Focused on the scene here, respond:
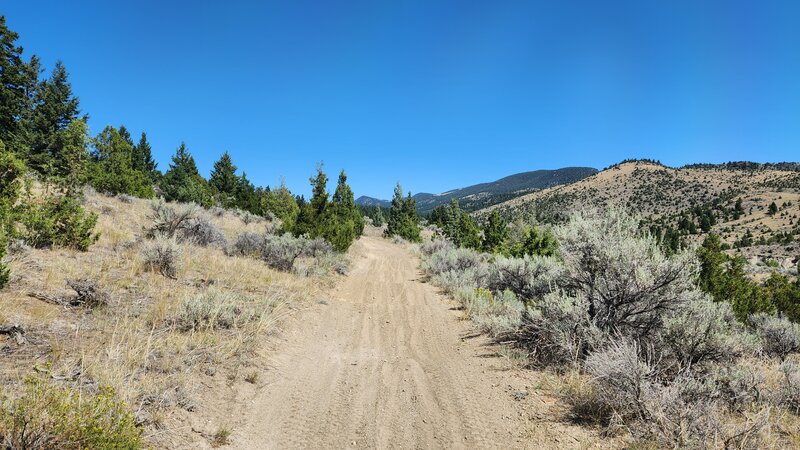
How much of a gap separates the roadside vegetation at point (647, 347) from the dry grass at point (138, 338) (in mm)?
4724

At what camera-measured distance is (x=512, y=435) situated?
430cm

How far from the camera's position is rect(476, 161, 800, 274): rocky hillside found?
5456cm

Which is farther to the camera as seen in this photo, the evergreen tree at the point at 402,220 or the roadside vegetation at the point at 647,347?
the evergreen tree at the point at 402,220

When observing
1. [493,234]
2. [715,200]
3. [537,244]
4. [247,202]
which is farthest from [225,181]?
[715,200]

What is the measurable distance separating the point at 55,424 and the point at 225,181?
124 feet

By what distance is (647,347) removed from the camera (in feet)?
17.2

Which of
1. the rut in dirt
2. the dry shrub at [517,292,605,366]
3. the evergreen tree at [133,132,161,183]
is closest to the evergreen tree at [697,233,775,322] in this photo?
the dry shrub at [517,292,605,366]

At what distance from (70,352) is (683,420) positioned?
697 cm

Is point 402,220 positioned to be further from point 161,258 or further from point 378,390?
point 378,390

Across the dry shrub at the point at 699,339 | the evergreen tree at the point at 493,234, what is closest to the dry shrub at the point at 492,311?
the dry shrub at the point at 699,339

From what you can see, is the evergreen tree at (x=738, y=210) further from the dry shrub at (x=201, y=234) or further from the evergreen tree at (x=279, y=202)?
the dry shrub at (x=201, y=234)

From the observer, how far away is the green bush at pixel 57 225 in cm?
804

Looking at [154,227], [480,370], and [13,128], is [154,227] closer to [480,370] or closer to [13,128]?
[480,370]

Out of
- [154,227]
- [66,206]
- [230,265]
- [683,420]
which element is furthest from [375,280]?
[683,420]
